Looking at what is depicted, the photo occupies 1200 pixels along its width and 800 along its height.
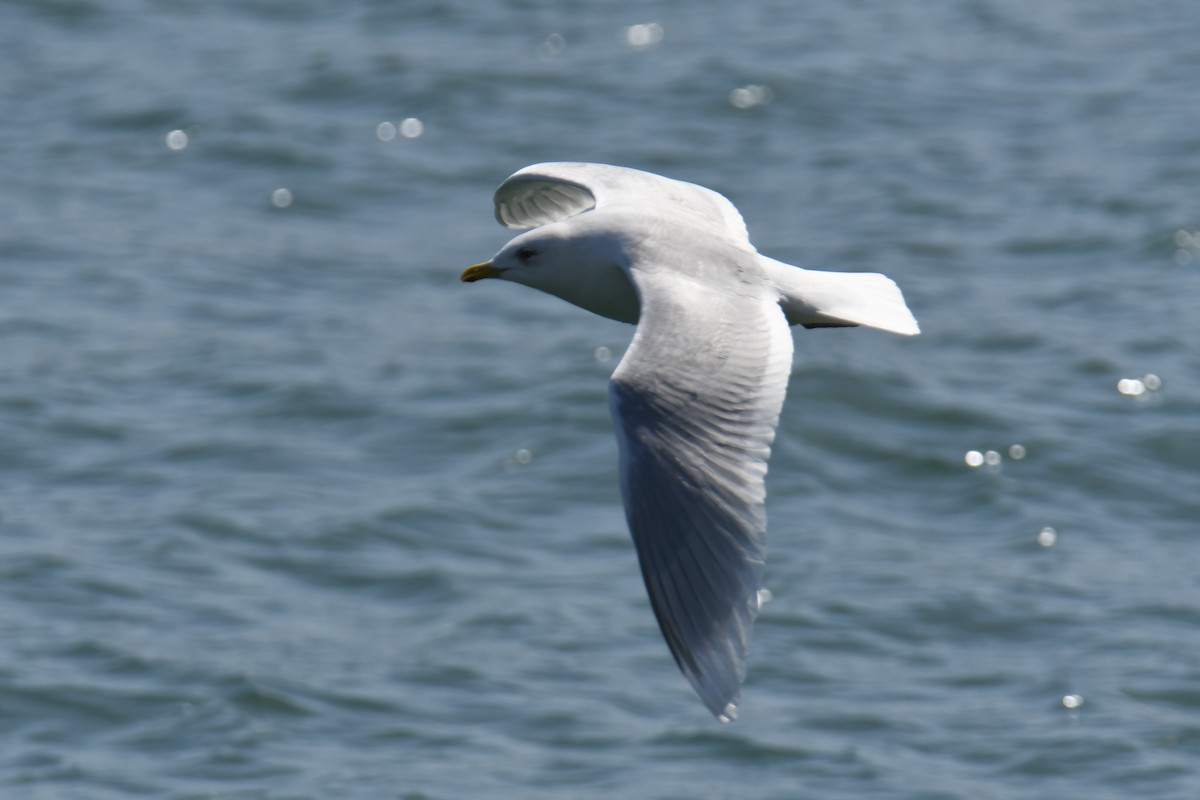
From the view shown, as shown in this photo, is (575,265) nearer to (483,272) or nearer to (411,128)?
(483,272)

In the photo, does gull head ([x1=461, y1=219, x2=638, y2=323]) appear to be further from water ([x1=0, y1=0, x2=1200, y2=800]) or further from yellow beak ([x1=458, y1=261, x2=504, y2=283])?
water ([x1=0, y1=0, x2=1200, y2=800])

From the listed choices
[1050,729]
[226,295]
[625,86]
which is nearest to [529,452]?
[226,295]

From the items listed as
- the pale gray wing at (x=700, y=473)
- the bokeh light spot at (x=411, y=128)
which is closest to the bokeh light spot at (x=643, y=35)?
the bokeh light spot at (x=411, y=128)

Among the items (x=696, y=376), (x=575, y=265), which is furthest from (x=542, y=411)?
(x=696, y=376)

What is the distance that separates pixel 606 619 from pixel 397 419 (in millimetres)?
2201

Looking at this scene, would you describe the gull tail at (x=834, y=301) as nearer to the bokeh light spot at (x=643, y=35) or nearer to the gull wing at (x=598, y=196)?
the gull wing at (x=598, y=196)

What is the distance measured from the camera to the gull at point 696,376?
16.2 feet

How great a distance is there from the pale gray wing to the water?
3256 mm

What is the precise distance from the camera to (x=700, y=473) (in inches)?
200

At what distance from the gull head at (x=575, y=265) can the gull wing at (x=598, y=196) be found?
296mm

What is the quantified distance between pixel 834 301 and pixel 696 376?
3.05ft

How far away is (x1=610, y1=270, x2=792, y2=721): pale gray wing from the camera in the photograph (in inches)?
193

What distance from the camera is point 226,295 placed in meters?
12.2

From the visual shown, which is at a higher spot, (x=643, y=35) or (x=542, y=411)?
(x=542, y=411)
